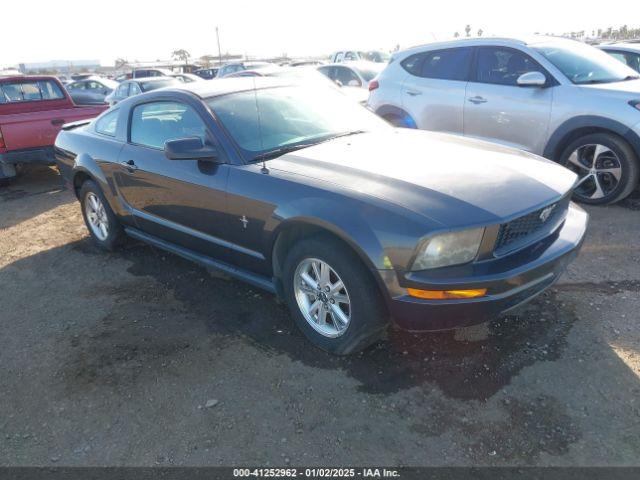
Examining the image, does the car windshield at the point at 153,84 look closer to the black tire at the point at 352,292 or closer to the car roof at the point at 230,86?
the car roof at the point at 230,86

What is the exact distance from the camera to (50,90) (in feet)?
28.3

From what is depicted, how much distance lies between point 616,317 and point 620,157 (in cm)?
242

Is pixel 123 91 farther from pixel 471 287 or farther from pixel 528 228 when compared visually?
pixel 471 287

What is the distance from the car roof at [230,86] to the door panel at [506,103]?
274 cm

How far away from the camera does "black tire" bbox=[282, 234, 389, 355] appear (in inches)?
109

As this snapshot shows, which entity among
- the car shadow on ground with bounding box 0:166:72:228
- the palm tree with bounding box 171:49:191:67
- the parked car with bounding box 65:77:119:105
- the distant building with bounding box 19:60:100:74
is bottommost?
the distant building with bounding box 19:60:100:74

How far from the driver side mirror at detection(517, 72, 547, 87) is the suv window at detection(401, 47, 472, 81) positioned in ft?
2.99

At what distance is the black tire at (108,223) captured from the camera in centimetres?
483

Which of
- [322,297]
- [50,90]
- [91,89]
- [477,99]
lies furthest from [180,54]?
[322,297]

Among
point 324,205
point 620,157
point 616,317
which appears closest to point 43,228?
point 324,205

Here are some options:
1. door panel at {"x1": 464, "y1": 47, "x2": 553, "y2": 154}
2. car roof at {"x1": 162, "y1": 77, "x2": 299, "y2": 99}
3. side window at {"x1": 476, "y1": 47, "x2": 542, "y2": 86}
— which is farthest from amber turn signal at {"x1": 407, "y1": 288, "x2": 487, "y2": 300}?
side window at {"x1": 476, "y1": 47, "x2": 542, "y2": 86}

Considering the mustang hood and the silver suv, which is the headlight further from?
the silver suv

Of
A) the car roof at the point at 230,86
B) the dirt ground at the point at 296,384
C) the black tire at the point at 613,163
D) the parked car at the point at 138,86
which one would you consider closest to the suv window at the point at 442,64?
the black tire at the point at 613,163

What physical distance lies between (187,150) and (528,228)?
2.14 meters
